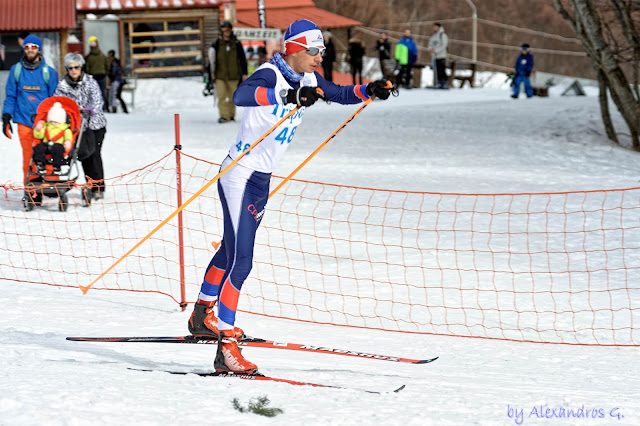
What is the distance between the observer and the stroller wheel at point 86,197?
10.7 meters

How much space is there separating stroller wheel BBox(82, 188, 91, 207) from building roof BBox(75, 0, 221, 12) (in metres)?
18.9

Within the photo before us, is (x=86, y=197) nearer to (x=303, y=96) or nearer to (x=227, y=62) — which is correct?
(x=303, y=96)

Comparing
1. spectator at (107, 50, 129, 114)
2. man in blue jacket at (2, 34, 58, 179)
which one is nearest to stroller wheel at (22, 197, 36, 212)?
man in blue jacket at (2, 34, 58, 179)

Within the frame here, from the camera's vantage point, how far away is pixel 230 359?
4984 millimetres

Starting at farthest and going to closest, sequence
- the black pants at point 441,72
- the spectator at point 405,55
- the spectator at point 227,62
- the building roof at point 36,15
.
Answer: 1. the building roof at point 36,15
2. the black pants at point 441,72
3. the spectator at point 405,55
4. the spectator at point 227,62

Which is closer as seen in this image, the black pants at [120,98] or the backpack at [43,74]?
the backpack at [43,74]

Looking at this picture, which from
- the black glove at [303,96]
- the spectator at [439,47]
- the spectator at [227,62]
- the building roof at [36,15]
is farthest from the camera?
the building roof at [36,15]

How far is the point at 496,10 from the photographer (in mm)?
58562

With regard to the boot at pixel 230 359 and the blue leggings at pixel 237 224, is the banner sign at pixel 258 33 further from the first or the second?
the boot at pixel 230 359

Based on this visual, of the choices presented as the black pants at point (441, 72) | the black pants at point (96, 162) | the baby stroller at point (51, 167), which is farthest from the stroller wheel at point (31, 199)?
the black pants at point (441, 72)

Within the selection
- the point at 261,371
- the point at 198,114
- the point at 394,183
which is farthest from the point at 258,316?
the point at 198,114

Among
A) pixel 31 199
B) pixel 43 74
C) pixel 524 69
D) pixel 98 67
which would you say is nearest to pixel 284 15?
pixel 524 69

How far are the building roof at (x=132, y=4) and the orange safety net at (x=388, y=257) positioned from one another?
1785cm

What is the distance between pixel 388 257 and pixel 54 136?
4.06m
